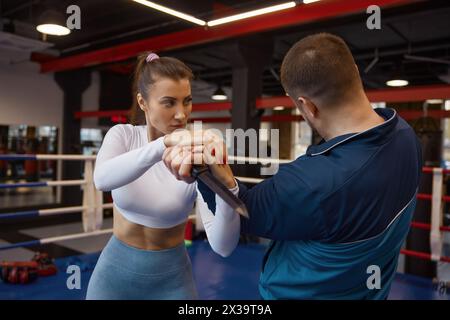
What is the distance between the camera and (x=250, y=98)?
568cm

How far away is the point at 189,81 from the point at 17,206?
794cm

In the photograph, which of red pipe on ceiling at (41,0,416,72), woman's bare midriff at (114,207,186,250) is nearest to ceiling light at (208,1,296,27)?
red pipe on ceiling at (41,0,416,72)

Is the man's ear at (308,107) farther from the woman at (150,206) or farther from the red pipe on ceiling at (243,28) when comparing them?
the red pipe on ceiling at (243,28)

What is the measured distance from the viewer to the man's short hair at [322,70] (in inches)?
29.2

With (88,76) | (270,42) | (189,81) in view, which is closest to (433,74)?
(270,42)

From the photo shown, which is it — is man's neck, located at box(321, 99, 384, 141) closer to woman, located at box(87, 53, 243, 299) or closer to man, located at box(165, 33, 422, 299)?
man, located at box(165, 33, 422, 299)

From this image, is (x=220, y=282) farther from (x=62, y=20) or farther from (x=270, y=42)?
(x=270, y=42)

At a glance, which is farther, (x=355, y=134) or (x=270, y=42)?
(x=270, y=42)

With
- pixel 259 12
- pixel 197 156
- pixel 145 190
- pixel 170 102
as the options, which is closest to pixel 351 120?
pixel 197 156

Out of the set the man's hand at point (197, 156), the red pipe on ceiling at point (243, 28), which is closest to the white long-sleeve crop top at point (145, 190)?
the man's hand at point (197, 156)

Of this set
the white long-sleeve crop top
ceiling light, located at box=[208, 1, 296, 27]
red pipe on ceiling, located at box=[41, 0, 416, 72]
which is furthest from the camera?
red pipe on ceiling, located at box=[41, 0, 416, 72]

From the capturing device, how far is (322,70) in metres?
0.74

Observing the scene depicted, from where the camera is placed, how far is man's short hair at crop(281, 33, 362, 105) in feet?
2.43
